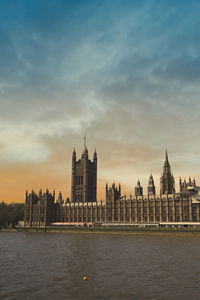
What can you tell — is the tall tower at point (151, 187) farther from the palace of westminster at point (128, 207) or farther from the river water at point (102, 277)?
the river water at point (102, 277)

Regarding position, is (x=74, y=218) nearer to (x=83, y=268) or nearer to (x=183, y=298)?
(x=83, y=268)

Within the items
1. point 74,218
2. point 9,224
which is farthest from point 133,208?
point 9,224

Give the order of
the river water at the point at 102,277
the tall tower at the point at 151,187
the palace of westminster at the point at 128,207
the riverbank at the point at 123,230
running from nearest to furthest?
the river water at the point at 102,277 → the riverbank at the point at 123,230 → the palace of westminster at the point at 128,207 → the tall tower at the point at 151,187

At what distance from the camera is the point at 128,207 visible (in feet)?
547

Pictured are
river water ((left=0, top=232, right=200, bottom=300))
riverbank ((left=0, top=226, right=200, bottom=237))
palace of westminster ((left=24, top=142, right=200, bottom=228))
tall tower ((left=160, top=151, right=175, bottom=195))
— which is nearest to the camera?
river water ((left=0, top=232, right=200, bottom=300))

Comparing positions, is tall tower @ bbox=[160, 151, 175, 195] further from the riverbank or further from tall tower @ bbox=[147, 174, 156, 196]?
the riverbank

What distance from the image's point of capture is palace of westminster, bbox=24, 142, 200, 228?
5876 inches

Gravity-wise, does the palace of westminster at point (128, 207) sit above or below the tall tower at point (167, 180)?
below

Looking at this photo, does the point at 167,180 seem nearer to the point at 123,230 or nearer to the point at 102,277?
the point at 123,230

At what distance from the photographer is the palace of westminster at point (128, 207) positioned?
149250mm

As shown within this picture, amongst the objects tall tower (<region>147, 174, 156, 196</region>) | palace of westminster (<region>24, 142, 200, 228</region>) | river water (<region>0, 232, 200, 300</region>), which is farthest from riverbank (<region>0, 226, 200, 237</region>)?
river water (<region>0, 232, 200, 300</region>)

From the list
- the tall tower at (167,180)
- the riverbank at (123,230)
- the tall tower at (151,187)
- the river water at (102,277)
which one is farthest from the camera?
the tall tower at (151,187)

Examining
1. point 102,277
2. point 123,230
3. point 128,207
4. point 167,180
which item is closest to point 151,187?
point 167,180

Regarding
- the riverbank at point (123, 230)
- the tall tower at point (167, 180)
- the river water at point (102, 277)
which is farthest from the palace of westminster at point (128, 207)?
the river water at point (102, 277)
